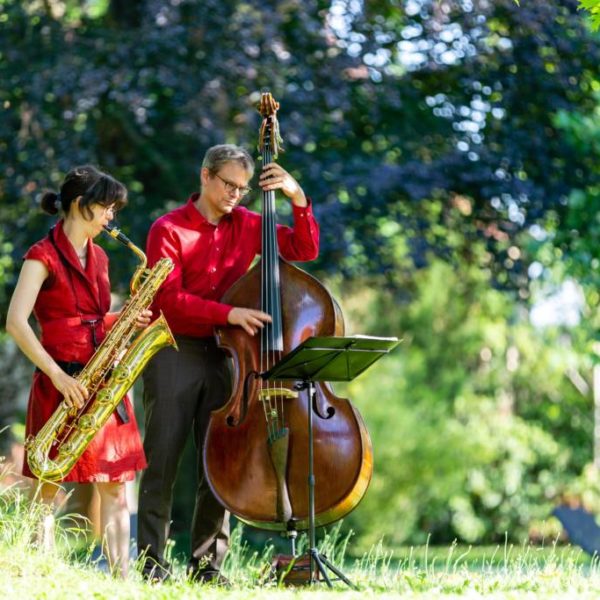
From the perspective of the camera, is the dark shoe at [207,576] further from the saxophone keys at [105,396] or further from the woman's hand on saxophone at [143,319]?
the woman's hand on saxophone at [143,319]

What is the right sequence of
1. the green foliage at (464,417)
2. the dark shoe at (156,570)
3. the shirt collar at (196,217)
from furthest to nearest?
1. the green foliage at (464,417)
2. the shirt collar at (196,217)
3. the dark shoe at (156,570)

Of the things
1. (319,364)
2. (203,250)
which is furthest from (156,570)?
(203,250)

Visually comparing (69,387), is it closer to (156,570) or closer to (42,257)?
(42,257)

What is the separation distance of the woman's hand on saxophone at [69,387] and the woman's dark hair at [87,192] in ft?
2.23

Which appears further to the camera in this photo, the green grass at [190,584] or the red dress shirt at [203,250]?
the red dress shirt at [203,250]

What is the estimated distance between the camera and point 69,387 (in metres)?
4.81

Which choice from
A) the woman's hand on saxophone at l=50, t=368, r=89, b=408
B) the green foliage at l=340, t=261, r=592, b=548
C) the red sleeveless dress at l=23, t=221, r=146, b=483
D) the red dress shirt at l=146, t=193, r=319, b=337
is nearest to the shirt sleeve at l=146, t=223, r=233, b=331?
the red dress shirt at l=146, t=193, r=319, b=337

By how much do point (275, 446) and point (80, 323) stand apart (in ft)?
3.16

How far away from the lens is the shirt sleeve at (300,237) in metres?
5.49

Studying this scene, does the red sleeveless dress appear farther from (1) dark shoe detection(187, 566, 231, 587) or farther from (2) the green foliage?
(2) the green foliage

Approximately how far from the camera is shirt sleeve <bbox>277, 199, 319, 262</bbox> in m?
5.49

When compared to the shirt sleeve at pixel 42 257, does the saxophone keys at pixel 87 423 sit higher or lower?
lower

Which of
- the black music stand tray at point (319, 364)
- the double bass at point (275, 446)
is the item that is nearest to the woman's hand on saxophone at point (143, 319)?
the double bass at point (275, 446)

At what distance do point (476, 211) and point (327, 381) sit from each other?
18.4 feet
